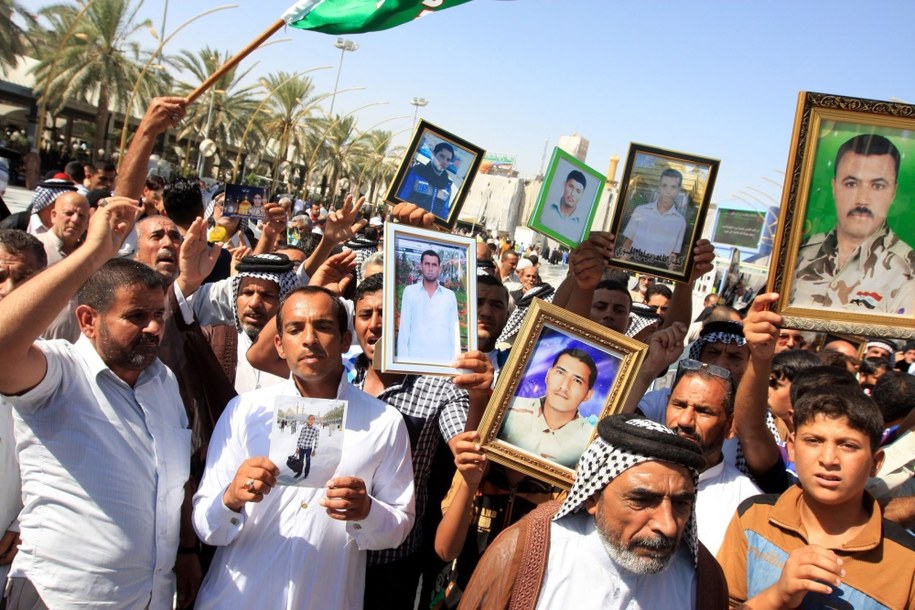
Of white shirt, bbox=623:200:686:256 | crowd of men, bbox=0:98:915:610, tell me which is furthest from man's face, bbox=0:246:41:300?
white shirt, bbox=623:200:686:256

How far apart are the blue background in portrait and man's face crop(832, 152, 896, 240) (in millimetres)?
1225

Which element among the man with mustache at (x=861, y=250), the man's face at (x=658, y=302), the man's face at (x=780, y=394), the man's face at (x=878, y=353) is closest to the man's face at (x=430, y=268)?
the man with mustache at (x=861, y=250)

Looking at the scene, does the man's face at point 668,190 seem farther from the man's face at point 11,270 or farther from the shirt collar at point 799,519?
the man's face at point 11,270

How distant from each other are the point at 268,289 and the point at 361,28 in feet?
6.13

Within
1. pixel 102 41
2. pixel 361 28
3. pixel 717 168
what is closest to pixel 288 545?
pixel 717 168

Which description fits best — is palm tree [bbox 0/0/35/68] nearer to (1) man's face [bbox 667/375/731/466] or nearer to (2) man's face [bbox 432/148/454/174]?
(2) man's face [bbox 432/148/454/174]

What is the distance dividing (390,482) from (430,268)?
3.25 feet

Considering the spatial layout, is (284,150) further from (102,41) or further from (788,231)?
(788,231)

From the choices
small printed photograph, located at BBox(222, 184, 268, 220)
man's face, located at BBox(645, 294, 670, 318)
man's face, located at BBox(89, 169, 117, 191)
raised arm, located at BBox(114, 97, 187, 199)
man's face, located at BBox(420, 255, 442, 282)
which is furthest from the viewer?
man's face, located at BBox(89, 169, 117, 191)

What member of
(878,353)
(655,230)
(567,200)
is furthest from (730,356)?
(878,353)

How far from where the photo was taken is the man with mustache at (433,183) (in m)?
4.45

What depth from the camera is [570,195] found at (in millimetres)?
4551

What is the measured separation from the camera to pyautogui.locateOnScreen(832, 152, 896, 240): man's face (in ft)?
11.0

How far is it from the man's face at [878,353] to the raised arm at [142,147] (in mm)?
8123
